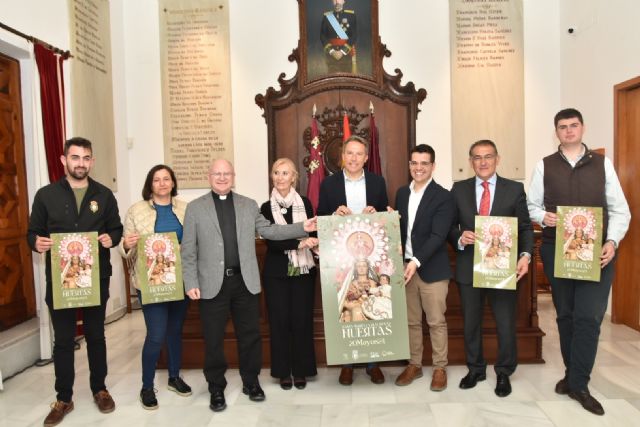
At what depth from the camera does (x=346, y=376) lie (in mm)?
3268

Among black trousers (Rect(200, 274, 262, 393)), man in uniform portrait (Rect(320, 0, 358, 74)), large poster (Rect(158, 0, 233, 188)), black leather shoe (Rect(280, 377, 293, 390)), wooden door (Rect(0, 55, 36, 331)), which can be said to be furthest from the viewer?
large poster (Rect(158, 0, 233, 188))

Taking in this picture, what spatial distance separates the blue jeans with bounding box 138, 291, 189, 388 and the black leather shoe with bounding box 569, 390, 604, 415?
2.47 metres

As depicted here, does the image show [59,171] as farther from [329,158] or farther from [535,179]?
[535,179]

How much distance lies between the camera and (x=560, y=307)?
297 cm

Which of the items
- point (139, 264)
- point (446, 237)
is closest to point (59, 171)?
point (139, 264)

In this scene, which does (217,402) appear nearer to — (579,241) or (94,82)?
(579,241)

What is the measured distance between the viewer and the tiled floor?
2.74 m

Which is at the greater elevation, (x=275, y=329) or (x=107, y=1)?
(x=107, y=1)

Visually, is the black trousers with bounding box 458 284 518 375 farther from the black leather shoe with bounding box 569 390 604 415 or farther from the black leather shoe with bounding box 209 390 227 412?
the black leather shoe with bounding box 209 390 227 412

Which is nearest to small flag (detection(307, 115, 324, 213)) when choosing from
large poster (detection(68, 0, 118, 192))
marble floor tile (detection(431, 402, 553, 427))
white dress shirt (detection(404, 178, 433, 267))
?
large poster (detection(68, 0, 118, 192))

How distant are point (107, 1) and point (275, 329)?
4471 millimetres

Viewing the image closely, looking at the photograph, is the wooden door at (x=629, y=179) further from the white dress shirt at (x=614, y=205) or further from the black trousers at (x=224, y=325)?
the black trousers at (x=224, y=325)

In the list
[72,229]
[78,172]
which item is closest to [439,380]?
[72,229]

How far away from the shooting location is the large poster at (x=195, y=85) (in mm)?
5852
